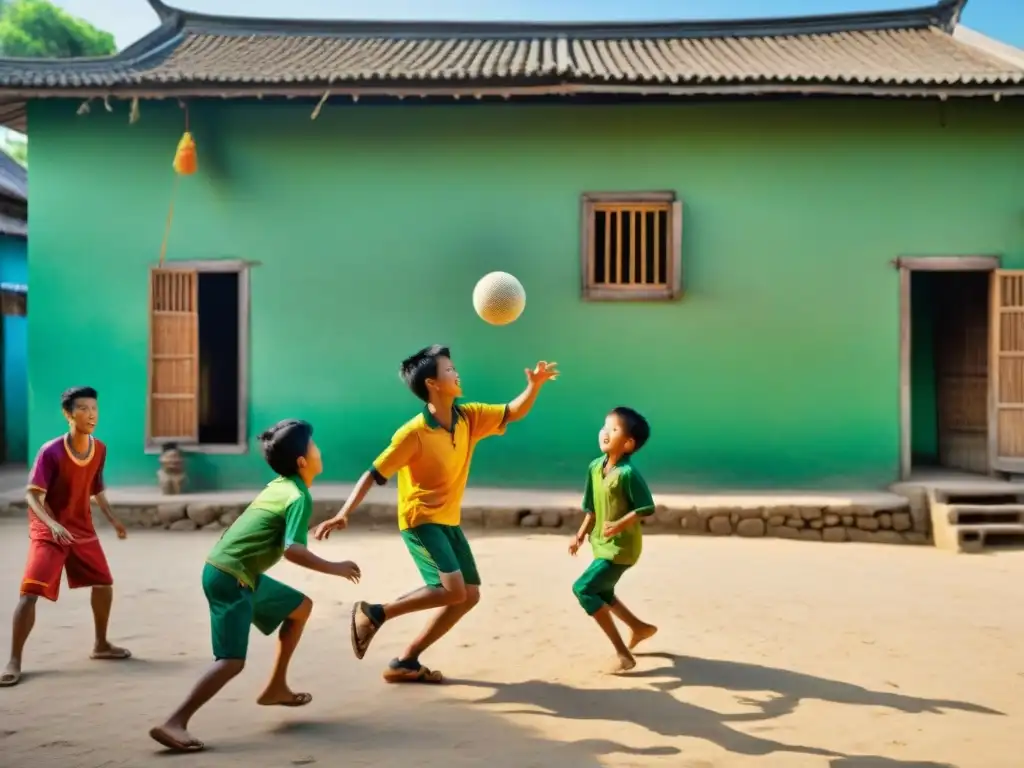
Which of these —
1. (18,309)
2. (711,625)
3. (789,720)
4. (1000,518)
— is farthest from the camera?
(18,309)

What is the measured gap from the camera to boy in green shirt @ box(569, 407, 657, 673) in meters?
4.44

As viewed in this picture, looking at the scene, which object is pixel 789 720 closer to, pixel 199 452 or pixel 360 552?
pixel 360 552

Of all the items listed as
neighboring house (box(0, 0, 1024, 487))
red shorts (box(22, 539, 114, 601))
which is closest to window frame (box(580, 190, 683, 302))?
neighboring house (box(0, 0, 1024, 487))

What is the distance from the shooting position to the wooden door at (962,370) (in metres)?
10.2

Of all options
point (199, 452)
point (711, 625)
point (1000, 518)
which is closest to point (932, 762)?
point (711, 625)

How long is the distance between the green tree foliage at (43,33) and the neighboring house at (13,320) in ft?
30.8

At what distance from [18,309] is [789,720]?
41.4 ft

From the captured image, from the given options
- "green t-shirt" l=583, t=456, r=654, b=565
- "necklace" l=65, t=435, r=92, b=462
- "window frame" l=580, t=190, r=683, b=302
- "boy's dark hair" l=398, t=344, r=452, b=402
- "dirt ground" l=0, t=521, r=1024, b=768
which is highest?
"window frame" l=580, t=190, r=683, b=302

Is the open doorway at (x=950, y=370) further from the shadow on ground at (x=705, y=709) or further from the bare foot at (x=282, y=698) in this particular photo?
the bare foot at (x=282, y=698)

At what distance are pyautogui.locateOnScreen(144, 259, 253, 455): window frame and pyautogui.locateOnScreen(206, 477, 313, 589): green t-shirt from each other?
5948 mm

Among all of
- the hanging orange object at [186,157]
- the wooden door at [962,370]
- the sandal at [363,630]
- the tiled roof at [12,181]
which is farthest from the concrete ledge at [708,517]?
the tiled roof at [12,181]

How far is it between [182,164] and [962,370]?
856 centimetres

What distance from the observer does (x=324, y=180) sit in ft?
30.7

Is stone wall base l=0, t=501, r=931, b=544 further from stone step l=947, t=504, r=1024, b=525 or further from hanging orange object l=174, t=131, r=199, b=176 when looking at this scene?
hanging orange object l=174, t=131, r=199, b=176
